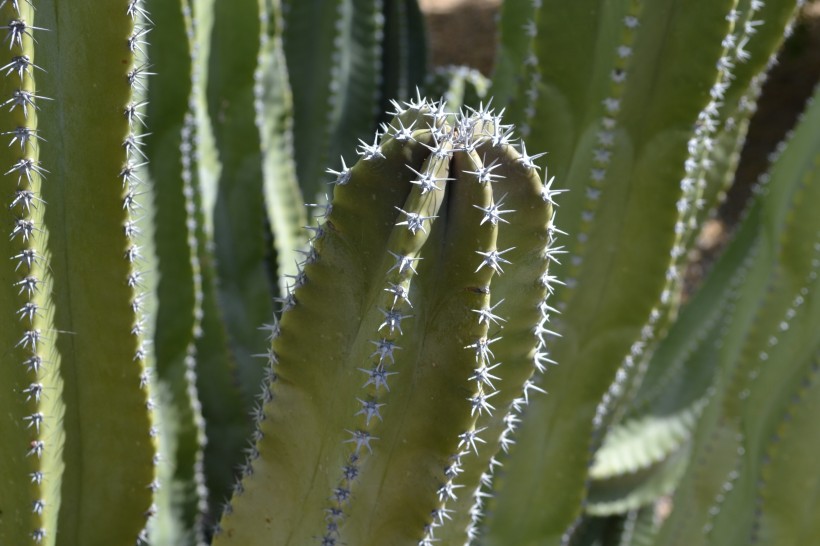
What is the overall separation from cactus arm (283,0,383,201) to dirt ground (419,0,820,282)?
1.84m

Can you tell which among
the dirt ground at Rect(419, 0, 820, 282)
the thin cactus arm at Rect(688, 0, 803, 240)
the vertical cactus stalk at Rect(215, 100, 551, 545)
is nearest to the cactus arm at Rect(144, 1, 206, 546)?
the vertical cactus stalk at Rect(215, 100, 551, 545)

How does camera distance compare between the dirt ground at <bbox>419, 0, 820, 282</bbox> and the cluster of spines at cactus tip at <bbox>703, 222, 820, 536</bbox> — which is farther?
the dirt ground at <bbox>419, 0, 820, 282</bbox>

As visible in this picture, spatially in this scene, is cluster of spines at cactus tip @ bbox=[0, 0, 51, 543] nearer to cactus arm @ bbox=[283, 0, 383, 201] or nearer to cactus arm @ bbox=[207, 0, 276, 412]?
cactus arm @ bbox=[207, 0, 276, 412]

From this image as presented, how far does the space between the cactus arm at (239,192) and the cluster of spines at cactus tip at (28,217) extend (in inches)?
35.9

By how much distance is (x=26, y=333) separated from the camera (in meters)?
1.24

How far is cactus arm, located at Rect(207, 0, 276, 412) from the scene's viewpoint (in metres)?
2.08

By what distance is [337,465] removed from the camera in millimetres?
1213

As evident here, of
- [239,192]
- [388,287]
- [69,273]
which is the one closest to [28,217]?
[69,273]

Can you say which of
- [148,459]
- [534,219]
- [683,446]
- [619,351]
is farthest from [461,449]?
[683,446]

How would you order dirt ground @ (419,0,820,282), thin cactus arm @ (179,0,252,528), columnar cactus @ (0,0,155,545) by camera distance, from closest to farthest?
columnar cactus @ (0,0,155,545)
thin cactus arm @ (179,0,252,528)
dirt ground @ (419,0,820,282)

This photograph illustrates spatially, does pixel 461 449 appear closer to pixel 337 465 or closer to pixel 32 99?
pixel 337 465

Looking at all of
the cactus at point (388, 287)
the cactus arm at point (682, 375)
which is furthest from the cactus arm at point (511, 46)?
the cactus arm at point (682, 375)

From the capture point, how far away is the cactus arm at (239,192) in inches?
82.0

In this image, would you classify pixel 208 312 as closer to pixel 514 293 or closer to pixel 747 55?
pixel 514 293
